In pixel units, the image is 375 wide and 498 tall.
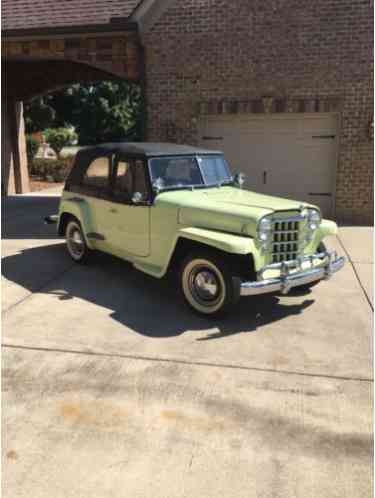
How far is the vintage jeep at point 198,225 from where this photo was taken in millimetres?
4684

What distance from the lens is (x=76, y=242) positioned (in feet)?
23.5

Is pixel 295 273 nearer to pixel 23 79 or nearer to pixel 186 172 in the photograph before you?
pixel 186 172

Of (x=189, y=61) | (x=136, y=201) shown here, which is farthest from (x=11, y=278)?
(x=189, y=61)

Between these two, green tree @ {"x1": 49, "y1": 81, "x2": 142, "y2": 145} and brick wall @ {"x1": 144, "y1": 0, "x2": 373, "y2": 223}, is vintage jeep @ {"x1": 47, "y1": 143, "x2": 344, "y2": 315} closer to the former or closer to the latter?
brick wall @ {"x1": 144, "y1": 0, "x2": 373, "y2": 223}

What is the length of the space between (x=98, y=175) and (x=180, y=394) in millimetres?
3762

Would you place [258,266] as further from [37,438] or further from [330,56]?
[330,56]

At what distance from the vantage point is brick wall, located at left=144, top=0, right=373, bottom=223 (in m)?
9.60

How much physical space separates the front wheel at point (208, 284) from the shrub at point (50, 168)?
58.1 feet

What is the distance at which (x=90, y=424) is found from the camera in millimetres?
3234

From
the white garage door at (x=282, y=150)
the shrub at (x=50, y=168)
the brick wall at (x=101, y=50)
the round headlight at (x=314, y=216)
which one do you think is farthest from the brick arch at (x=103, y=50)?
the shrub at (x=50, y=168)

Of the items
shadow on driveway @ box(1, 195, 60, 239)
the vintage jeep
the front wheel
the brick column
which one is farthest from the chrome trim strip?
the brick column

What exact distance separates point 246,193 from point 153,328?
2150mm

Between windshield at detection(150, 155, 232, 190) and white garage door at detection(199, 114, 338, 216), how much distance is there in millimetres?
4691

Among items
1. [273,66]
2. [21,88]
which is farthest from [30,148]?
[273,66]
